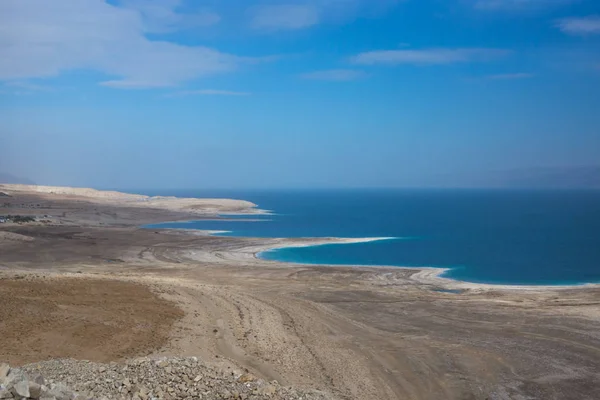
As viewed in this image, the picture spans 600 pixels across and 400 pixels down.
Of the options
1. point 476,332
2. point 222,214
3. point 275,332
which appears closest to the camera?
point 275,332

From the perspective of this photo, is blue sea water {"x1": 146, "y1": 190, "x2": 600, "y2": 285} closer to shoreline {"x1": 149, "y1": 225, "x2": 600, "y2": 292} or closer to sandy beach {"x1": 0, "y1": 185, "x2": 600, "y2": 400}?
shoreline {"x1": 149, "y1": 225, "x2": 600, "y2": 292}

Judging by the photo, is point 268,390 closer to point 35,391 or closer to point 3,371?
point 35,391

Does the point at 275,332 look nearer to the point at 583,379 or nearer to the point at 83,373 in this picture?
the point at 83,373

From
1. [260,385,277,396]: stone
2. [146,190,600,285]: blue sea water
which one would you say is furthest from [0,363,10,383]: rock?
[146,190,600,285]: blue sea water

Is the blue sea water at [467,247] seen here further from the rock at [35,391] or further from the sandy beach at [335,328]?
the rock at [35,391]

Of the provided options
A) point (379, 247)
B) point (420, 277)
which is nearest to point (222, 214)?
point (379, 247)

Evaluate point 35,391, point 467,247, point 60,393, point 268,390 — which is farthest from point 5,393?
point 467,247

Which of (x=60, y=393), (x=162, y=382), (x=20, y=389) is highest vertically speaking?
(x=20, y=389)
